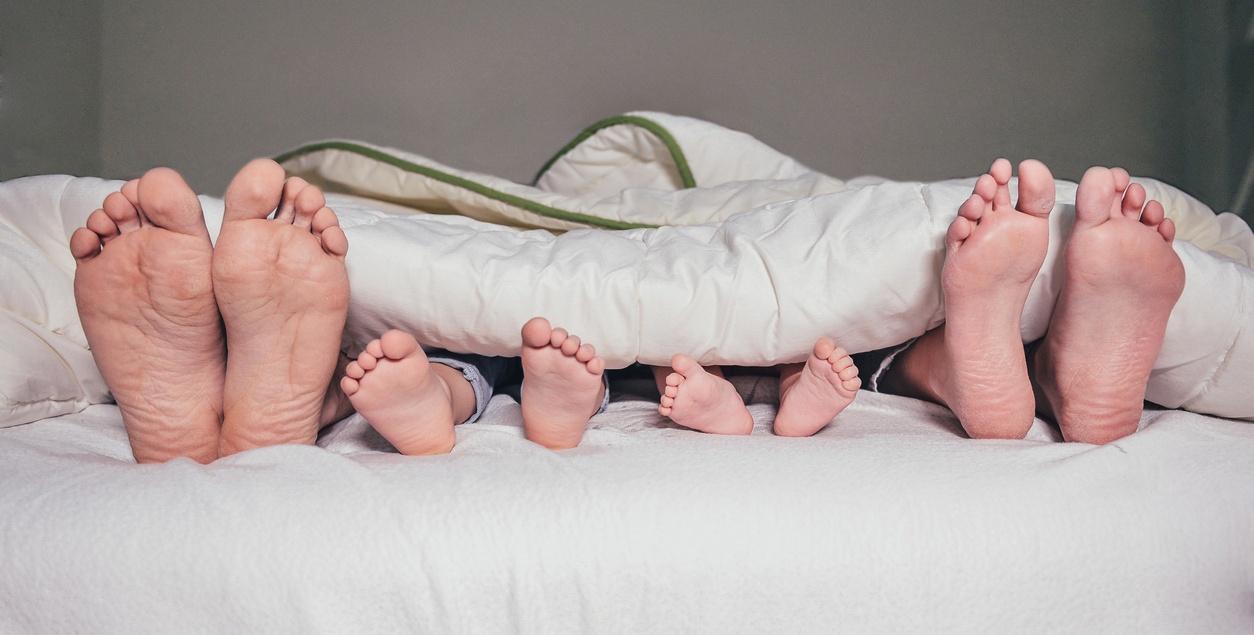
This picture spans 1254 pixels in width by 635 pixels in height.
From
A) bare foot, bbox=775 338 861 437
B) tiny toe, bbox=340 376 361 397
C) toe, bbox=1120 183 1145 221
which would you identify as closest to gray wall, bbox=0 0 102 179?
tiny toe, bbox=340 376 361 397

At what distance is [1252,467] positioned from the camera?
659 mm

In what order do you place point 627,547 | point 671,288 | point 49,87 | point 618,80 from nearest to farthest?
point 627,547 → point 671,288 → point 49,87 → point 618,80

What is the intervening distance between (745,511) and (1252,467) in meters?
0.41

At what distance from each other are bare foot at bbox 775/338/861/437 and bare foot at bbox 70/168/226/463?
508 mm

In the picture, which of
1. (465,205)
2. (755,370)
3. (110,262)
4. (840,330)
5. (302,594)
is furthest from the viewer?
(465,205)

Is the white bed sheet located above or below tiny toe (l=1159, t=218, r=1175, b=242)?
below

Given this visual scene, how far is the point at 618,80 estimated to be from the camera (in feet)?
6.24

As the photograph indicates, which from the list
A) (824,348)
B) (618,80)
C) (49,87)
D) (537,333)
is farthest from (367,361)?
(49,87)

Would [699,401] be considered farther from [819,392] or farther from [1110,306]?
[1110,306]

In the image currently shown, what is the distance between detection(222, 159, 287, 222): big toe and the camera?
67cm

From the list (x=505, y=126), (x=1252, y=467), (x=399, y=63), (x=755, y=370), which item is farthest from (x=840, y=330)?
(x=399, y=63)

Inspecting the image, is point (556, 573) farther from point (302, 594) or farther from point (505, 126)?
point (505, 126)

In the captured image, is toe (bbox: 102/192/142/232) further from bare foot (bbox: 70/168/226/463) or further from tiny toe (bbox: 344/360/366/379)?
tiny toe (bbox: 344/360/366/379)

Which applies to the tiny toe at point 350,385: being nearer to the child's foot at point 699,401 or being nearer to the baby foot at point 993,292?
the child's foot at point 699,401
